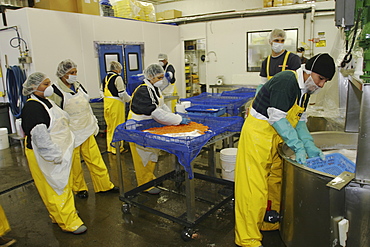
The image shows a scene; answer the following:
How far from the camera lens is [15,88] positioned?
488 centimetres

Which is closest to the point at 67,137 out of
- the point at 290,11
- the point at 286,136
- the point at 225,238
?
the point at 225,238

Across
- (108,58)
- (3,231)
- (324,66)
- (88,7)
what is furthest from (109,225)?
(88,7)

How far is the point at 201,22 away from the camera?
22.8 ft

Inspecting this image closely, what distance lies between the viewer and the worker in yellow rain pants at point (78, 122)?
9.16ft

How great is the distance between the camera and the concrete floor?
7.66 feet

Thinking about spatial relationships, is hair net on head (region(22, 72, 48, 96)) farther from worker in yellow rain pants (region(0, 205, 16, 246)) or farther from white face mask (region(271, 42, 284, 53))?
white face mask (region(271, 42, 284, 53))

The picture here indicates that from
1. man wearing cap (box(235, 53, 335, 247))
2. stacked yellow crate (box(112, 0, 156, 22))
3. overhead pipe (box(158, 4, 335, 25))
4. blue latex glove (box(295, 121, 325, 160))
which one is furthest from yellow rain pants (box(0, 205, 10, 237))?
overhead pipe (box(158, 4, 335, 25))

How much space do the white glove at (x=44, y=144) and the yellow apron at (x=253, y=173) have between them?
4.63ft

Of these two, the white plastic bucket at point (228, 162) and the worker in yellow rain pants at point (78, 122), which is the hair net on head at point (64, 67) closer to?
the worker in yellow rain pants at point (78, 122)

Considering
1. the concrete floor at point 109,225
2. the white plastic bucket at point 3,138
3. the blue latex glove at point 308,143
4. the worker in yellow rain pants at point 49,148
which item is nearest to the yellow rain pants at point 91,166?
the concrete floor at point 109,225

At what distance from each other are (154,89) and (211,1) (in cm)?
585

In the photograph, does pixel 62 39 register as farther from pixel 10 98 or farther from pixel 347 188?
pixel 347 188

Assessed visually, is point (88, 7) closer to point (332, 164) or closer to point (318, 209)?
point (332, 164)

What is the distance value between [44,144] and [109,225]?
0.96 m
